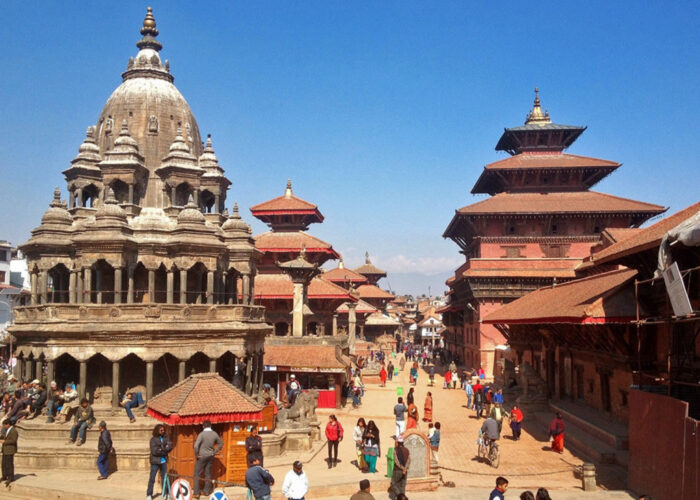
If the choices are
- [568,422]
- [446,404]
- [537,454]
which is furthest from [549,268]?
[537,454]

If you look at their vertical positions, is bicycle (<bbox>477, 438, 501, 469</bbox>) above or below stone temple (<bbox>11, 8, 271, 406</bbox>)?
below

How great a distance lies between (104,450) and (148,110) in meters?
19.3

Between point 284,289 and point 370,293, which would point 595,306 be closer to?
point 284,289

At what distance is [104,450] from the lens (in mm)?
16719

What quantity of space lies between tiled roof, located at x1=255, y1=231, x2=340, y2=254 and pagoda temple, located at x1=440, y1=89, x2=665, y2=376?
10597 millimetres

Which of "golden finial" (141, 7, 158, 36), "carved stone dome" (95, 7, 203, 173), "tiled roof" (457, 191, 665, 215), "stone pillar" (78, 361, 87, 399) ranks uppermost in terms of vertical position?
"golden finial" (141, 7, 158, 36)

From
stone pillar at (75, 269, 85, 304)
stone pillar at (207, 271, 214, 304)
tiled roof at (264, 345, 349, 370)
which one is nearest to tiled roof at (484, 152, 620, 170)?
tiled roof at (264, 345, 349, 370)

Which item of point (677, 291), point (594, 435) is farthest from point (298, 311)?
point (677, 291)

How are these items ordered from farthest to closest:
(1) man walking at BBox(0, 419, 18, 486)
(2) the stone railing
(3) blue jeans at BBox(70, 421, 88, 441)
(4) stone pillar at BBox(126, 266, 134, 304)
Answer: (4) stone pillar at BBox(126, 266, 134, 304), (2) the stone railing, (3) blue jeans at BBox(70, 421, 88, 441), (1) man walking at BBox(0, 419, 18, 486)

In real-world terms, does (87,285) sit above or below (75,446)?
above

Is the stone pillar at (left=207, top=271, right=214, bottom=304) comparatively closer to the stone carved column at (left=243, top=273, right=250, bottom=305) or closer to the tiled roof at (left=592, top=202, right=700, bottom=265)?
the stone carved column at (left=243, top=273, right=250, bottom=305)

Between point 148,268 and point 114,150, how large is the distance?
23.2 feet

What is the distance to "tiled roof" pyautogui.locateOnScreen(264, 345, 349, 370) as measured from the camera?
29.0 m

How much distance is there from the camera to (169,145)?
3075 centimetres
